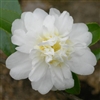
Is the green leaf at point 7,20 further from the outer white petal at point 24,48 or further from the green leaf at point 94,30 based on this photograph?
the green leaf at point 94,30

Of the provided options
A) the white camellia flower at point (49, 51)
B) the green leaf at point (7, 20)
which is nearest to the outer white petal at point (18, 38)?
the white camellia flower at point (49, 51)

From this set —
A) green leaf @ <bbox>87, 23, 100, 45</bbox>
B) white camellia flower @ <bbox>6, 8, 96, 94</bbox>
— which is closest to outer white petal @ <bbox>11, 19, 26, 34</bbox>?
white camellia flower @ <bbox>6, 8, 96, 94</bbox>

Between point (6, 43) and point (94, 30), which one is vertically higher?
point (94, 30)

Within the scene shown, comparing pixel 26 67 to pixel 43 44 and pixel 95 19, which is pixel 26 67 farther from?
pixel 95 19

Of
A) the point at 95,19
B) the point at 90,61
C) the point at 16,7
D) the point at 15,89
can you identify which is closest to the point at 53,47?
the point at 90,61

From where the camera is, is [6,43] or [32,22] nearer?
[32,22]

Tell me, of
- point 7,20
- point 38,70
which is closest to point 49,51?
point 38,70

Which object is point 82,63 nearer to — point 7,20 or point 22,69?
point 22,69

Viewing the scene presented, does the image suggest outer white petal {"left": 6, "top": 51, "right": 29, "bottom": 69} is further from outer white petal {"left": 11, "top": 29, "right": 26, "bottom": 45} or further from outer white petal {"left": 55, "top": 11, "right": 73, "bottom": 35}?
outer white petal {"left": 55, "top": 11, "right": 73, "bottom": 35}
